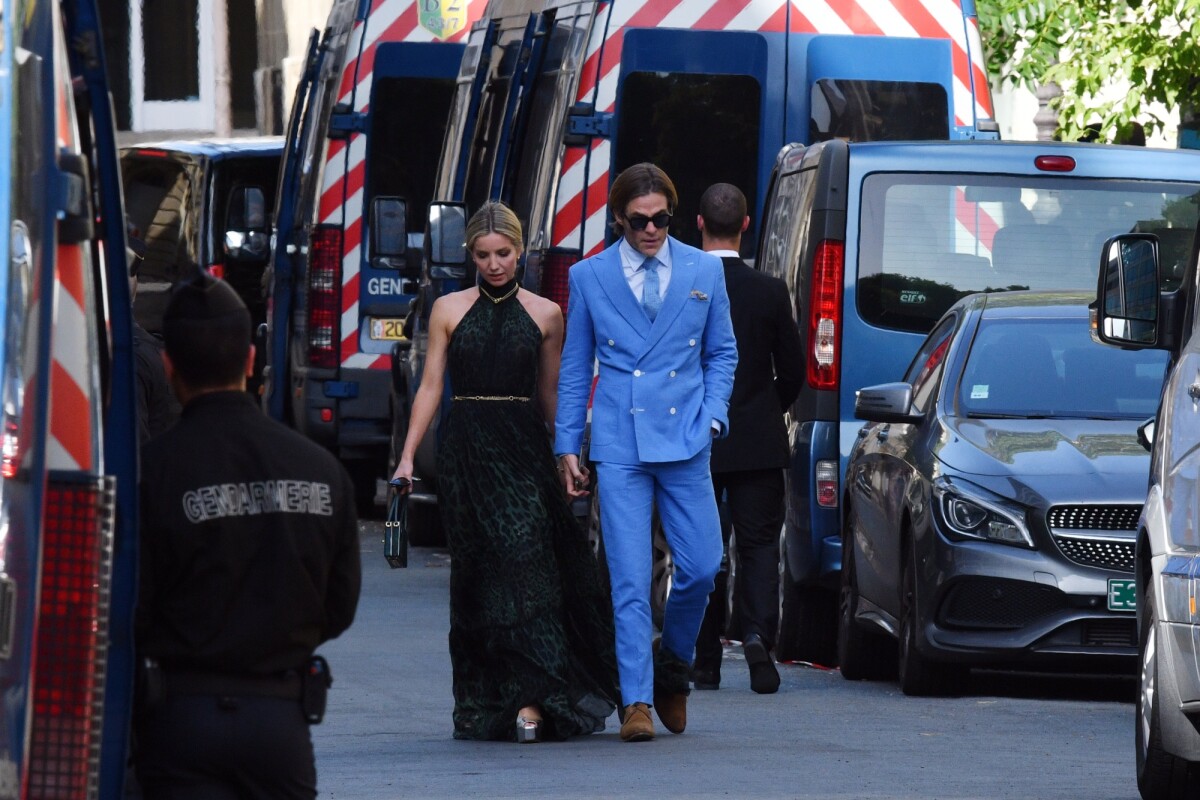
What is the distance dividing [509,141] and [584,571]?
189 inches

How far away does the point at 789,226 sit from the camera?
12.0 m

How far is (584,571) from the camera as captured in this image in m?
9.27

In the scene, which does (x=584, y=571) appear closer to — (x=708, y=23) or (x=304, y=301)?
(x=708, y=23)

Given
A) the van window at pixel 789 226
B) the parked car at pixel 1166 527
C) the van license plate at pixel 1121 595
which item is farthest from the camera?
the van window at pixel 789 226

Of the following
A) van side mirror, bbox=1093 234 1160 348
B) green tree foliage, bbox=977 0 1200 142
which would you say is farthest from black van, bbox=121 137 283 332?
van side mirror, bbox=1093 234 1160 348

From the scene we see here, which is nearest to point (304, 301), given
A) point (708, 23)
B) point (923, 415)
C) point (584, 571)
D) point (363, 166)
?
point (363, 166)

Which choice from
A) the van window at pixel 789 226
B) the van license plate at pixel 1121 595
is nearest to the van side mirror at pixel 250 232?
the van window at pixel 789 226

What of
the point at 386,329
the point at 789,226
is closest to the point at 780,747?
the point at 789,226

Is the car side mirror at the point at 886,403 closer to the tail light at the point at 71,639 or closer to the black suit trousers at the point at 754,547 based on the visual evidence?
the black suit trousers at the point at 754,547

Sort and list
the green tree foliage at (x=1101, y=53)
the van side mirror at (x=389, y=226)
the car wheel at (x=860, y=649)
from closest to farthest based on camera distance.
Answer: the car wheel at (x=860, y=649)
the van side mirror at (x=389, y=226)
the green tree foliage at (x=1101, y=53)

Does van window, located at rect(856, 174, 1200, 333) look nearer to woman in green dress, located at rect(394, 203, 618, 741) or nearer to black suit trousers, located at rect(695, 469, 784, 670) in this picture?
black suit trousers, located at rect(695, 469, 784, 670)

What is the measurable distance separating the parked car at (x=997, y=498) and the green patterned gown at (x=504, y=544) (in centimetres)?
153

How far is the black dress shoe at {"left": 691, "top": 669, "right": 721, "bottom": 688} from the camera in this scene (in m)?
10.8

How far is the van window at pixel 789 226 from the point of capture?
11.7 metres
